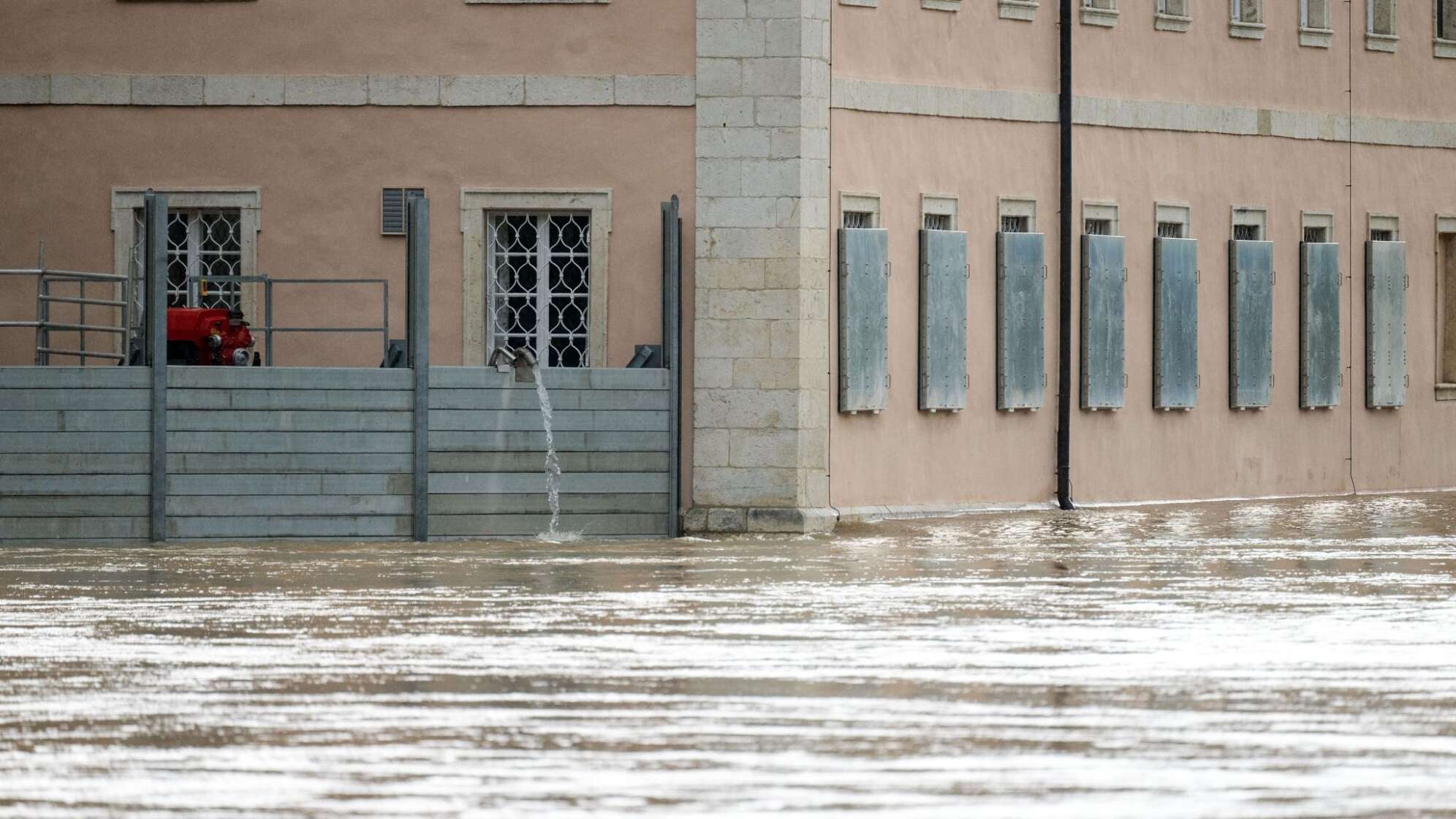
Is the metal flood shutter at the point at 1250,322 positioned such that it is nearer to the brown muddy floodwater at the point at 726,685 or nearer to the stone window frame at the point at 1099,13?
the stone window frame at the point at 1099,13

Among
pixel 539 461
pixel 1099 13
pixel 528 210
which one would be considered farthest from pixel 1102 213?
pixel 539 461

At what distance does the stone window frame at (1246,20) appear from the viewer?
27641 mm

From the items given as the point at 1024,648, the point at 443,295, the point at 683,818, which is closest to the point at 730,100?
the point at 443,295

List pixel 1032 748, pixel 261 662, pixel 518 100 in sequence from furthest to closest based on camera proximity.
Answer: pixel 518 100 → pixel 261 662 → pixel 1032 748

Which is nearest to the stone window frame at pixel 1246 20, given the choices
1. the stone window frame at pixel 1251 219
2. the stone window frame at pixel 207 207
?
the stone window frame at pixel 1251 219

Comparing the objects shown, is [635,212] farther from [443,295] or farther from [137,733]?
[137,733]

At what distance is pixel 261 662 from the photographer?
12.3 m

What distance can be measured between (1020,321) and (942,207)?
4.84 ft

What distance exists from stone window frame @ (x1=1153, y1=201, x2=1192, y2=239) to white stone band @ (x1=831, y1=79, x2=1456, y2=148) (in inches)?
29.1

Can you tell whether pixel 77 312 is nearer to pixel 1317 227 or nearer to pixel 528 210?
pixel 528 210

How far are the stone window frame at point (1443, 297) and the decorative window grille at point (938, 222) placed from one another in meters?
7.79

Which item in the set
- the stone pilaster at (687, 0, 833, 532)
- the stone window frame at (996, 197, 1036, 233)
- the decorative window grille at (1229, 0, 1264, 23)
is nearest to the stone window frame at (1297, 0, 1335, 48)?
the decorative window grille at (1229, 0, 1264, 23)

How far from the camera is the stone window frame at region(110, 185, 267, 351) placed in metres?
22.9

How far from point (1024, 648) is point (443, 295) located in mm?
10752
